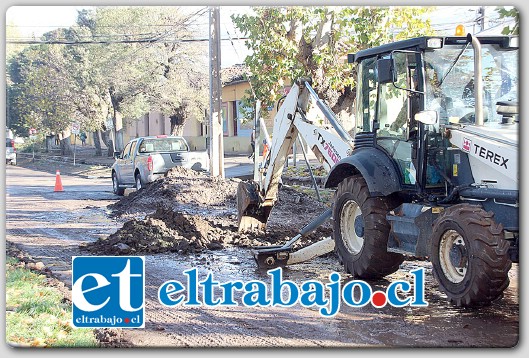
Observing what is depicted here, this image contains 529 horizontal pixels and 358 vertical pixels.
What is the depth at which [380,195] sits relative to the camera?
7523mm

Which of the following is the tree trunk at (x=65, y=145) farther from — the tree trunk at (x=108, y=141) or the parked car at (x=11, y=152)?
the parked car at (x=11, y=152)

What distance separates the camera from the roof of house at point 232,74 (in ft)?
46.5

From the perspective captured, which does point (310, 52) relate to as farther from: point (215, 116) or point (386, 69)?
point (386, 69)

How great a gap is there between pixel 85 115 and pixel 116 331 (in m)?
5.34

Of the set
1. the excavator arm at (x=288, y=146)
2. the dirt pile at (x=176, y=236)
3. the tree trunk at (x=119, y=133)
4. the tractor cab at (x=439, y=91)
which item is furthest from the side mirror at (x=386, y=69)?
the tree trunk at (x=119, y=133)

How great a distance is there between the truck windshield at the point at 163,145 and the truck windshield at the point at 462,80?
6.91 metres

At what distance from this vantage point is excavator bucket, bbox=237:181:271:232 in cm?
1009

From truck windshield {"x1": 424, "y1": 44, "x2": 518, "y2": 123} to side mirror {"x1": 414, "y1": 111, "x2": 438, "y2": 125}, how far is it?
0.37 feet

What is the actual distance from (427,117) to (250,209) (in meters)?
3.86

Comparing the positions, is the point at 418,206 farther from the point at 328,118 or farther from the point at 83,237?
the point at 83,237

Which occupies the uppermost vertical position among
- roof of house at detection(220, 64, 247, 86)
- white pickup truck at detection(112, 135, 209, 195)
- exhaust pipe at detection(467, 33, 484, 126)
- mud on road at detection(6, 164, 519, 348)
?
roof of house at detection(220, 64, 247, 86)

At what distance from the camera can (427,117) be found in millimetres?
6855

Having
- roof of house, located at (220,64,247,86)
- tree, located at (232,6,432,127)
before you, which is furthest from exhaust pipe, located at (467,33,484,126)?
roof of house, located at (220,64,247,86)

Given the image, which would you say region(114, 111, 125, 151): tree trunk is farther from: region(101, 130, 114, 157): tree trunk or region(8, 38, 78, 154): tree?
region(8, 38, 78, 154): tree
